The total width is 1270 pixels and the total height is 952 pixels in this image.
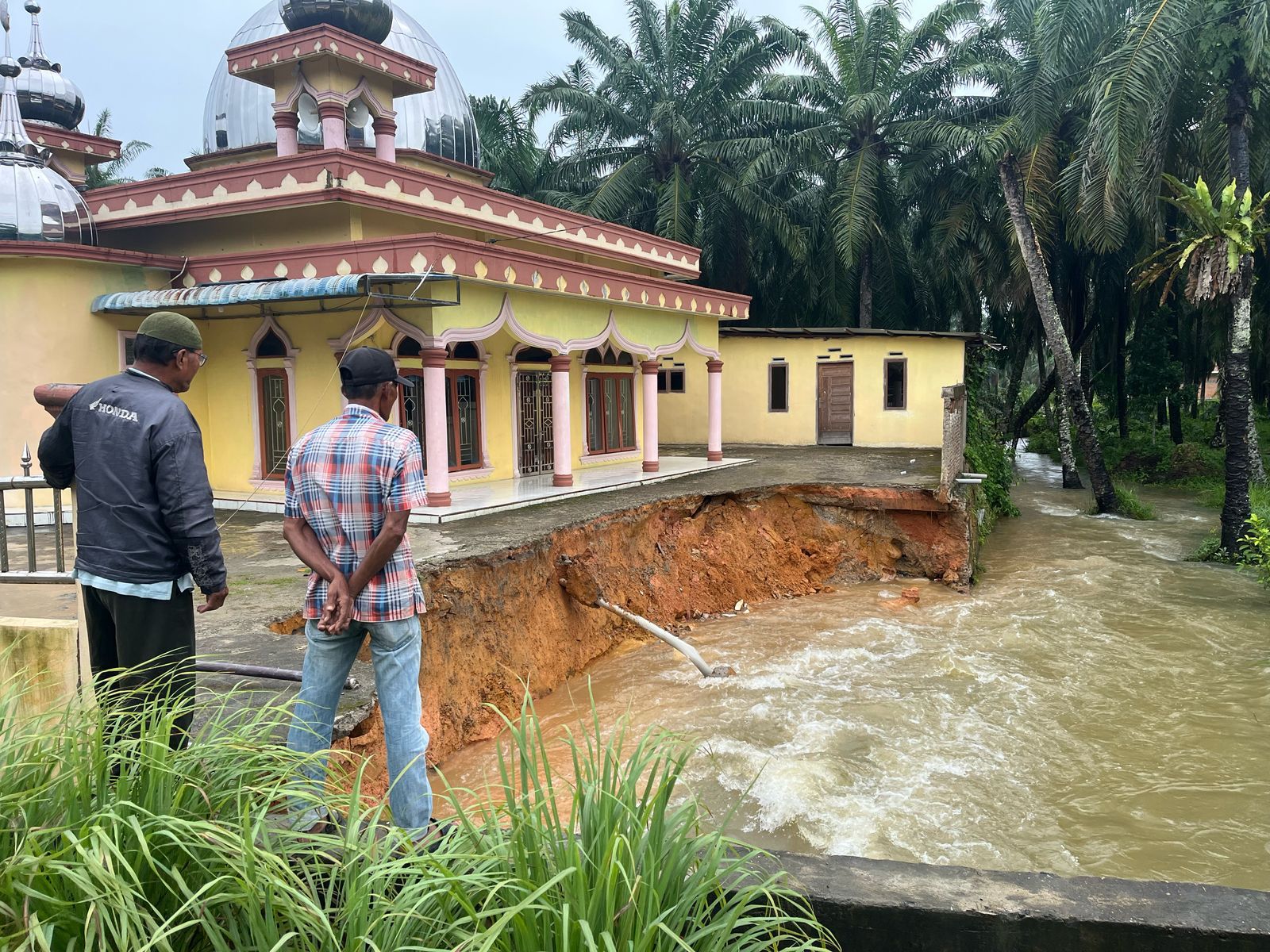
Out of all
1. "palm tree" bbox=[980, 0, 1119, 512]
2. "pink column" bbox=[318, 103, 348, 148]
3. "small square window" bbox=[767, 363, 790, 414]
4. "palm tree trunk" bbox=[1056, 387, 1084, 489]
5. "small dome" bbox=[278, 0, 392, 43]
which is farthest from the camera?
"palm tree trunk" bbox=[1056, 387, 1084, 489]

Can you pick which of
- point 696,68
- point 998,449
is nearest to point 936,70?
point 696,68

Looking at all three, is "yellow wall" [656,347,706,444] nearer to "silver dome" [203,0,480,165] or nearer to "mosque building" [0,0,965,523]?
"mosque building" [0,0,965,523]

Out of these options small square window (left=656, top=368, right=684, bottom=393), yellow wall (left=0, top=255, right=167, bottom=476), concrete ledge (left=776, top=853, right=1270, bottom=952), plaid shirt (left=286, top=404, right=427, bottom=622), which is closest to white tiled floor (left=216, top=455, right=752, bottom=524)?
yellow wall (left=0, top=255, right=167, bottom=476)

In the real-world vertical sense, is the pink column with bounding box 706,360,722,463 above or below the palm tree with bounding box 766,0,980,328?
below

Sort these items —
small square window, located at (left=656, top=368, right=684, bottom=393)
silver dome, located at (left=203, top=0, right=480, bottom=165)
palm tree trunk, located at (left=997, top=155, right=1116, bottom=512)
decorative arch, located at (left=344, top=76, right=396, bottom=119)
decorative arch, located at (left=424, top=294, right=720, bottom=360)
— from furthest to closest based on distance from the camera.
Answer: small square window, located at (left=656, top=368, right=684, bottom=393) < palm tree trunk, located at (left=997, top=155, right=1116, bottom=512) < silver dome, located at (left=203, top=0, right=480, bottom=165) < decorative arch, located at (left=344, top=76, right=396, bottom=119) < decorative arch, located at (left=424, top=294, right=720, bottom=360)

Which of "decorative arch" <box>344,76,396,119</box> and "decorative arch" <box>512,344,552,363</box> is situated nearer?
"decorative arch" <box>344,76,396,119</box>

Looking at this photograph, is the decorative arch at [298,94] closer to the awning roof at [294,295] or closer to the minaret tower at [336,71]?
the minaret tower at [336,71]

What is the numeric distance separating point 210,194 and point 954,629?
12.2m

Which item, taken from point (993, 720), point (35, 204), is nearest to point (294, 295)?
point (35, 204)

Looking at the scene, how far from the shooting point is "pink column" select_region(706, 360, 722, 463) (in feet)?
61.2

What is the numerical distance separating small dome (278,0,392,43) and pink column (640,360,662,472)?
286 inches

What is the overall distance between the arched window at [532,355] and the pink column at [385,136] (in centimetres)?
399

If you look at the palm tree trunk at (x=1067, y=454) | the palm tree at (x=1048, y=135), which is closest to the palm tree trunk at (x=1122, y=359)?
the palm tree at (x=1048, y=135)

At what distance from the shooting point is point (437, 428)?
12.1 m
